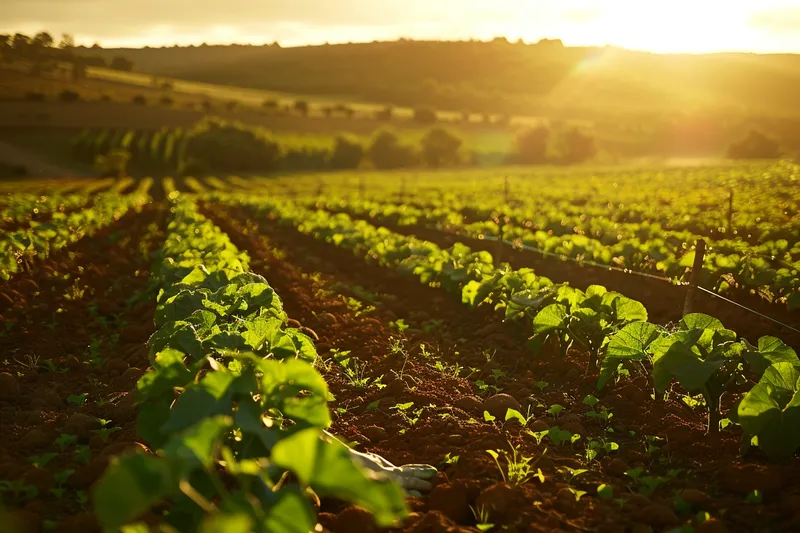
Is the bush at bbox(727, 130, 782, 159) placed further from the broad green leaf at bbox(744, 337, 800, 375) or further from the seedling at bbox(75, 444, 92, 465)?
the seedling at bbox(75, 444, 92, 465)

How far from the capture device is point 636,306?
20.6 ft

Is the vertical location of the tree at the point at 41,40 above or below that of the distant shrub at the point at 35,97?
above

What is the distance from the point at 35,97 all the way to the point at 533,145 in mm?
61846

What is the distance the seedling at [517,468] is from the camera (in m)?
4.27

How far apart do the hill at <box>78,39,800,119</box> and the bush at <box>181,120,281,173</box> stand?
2190 inches

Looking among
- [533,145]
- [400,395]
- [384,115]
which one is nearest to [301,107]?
[384,115]

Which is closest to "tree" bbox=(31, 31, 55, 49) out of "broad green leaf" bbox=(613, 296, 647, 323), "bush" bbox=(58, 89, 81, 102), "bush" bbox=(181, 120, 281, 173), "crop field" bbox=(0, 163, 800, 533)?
"bush" bbox=(58, 89, 81, 102)

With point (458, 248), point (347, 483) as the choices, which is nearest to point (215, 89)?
point (458, 248)

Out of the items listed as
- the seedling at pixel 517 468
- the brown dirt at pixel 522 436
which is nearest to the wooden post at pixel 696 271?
the brown dirt at pixel 522 436

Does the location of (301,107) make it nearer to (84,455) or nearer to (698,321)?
(698,321)

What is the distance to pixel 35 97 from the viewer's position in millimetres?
79688

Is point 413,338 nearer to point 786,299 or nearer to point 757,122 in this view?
point 786,299

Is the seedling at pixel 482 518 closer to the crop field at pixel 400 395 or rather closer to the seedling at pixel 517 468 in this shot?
the crop field at pixel 400 395

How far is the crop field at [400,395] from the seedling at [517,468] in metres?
0.04
